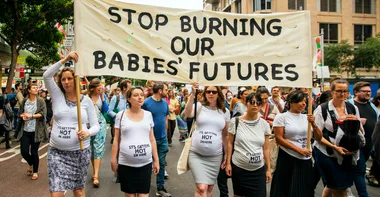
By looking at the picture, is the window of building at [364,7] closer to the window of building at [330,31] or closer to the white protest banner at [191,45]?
the window of building at [330,31]

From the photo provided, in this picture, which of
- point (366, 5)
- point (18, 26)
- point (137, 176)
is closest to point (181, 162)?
point (137, 176)

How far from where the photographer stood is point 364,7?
4603 centimetres

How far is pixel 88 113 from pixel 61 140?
0.43 meters

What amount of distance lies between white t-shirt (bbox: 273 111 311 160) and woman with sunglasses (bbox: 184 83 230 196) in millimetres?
764

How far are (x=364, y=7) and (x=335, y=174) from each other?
154ft

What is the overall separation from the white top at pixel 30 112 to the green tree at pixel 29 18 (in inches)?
387

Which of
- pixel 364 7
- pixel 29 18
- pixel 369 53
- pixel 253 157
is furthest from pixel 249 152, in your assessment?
pixel 364 7

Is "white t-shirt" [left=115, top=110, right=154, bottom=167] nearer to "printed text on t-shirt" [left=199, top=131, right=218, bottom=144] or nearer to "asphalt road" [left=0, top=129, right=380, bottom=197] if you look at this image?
"printed text on t-shirt" [left=199, top=131, right=218, bottom=144]

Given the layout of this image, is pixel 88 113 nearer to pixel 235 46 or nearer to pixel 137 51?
pixel 137 51

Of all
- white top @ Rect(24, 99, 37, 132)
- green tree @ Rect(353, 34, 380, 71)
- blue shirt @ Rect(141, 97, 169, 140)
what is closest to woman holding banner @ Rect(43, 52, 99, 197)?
blue shirt @ Rect(141, 97, 169, 140)

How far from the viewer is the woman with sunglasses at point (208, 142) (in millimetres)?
4764

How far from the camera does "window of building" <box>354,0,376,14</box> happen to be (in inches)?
1806

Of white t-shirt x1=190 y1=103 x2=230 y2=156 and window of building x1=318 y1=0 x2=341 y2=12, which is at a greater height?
window of building x1=318 y1=0 x2=341 y2=12

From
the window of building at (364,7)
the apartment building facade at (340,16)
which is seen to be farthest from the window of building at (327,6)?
the window of building at (364,7)
